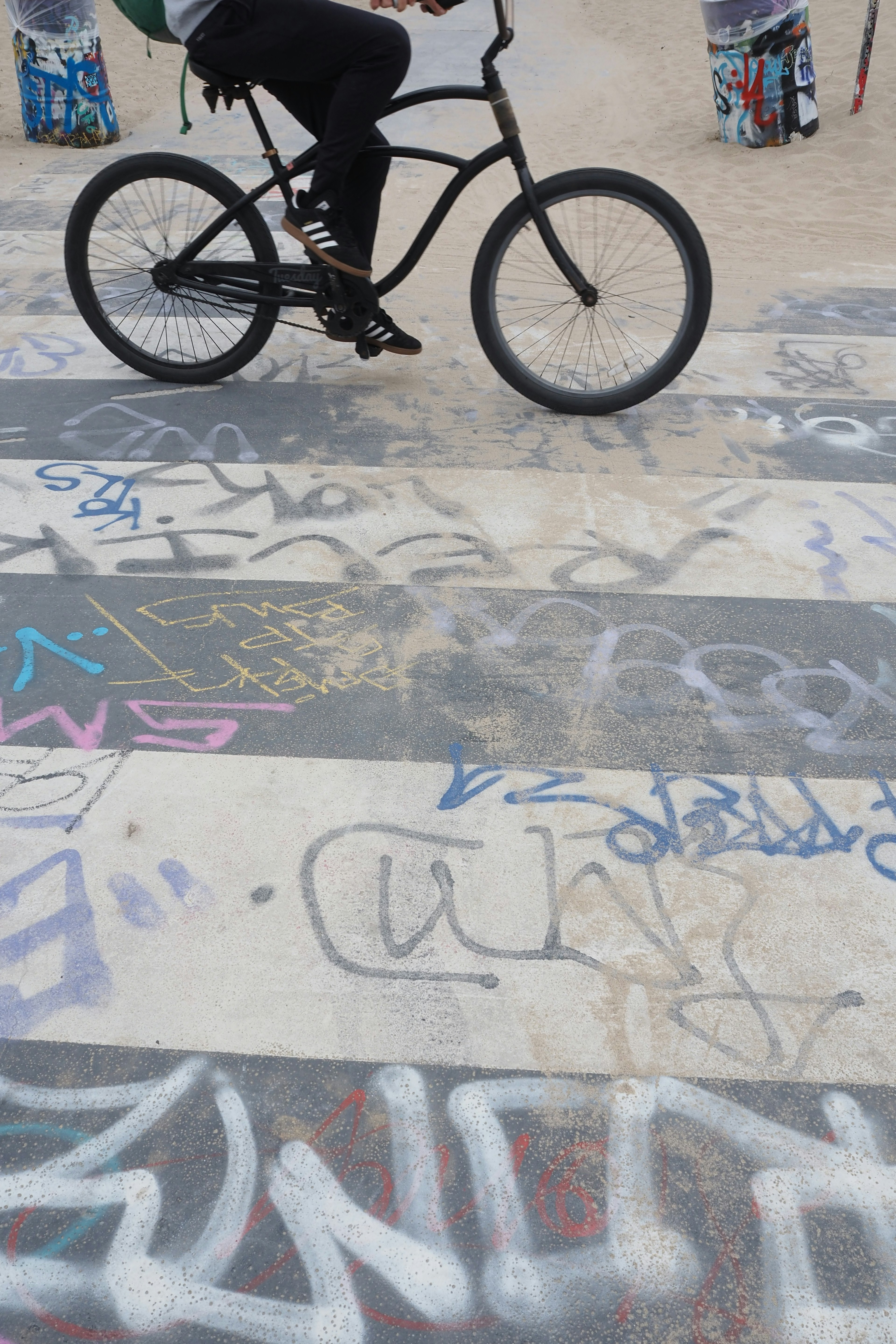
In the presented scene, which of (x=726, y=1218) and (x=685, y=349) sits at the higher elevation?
(x=685, y=349)

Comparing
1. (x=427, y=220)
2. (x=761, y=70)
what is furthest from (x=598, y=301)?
(x=761, y=70)

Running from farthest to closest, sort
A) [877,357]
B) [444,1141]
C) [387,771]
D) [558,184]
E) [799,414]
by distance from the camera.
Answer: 1. [877,357]
2. [799,414]
3. [558,184]
4. [387,771]
5. [444,1141]

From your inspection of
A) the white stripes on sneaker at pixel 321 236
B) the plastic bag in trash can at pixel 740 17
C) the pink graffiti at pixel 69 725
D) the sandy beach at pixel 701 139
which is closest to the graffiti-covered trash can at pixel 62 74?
the sandy beach at pixel 701 139

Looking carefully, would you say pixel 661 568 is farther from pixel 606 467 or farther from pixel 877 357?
pixel 877 357

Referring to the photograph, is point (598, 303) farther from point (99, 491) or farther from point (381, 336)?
point (99, 491)

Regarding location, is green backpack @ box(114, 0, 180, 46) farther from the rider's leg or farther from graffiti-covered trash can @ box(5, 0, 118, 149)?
graffiti-covered trash can @ box(5, 0, 118, 149)

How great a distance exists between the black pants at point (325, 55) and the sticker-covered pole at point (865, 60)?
8.09 metres

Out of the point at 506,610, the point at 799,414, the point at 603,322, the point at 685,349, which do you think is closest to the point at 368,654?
the point at 506,610

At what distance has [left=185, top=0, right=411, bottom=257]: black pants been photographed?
10.4ft

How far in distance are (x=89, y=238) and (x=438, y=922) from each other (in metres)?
3.37

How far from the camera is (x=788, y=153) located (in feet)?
29.8

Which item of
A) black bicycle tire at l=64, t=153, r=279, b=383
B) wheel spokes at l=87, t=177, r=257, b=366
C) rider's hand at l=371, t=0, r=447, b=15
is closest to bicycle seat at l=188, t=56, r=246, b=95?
black bicycle tire at l=64, t=153, r=279, b=383

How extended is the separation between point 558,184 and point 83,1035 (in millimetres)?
3027

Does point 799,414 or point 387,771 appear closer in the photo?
point 387,771
